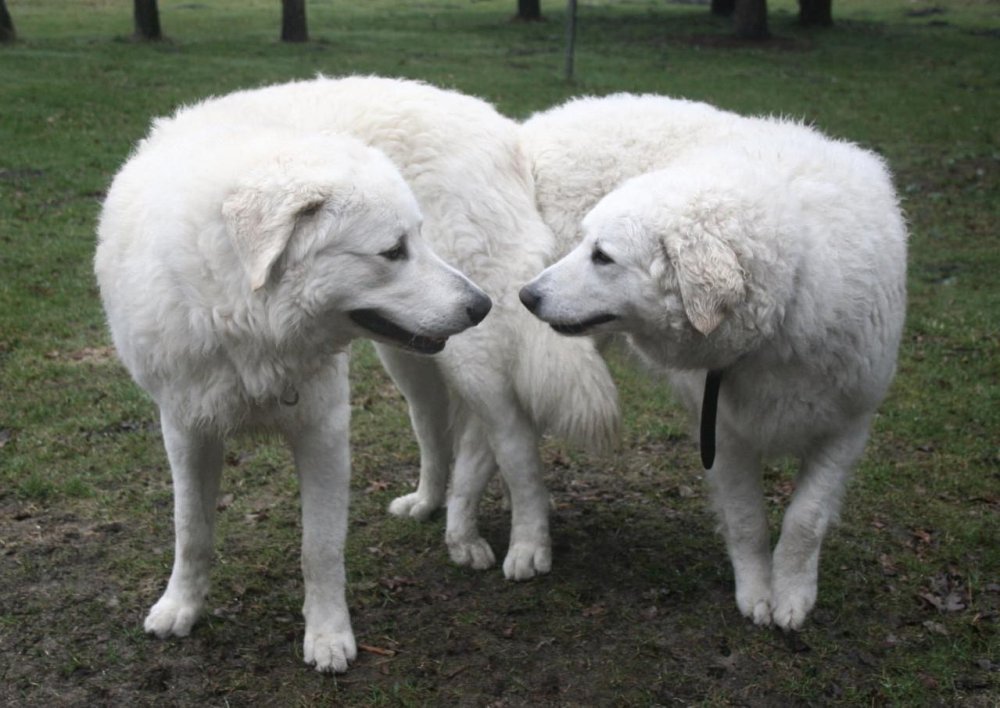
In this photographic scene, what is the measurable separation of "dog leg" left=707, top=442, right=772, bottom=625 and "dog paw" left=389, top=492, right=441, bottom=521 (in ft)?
4.42

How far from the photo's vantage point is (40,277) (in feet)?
26.2

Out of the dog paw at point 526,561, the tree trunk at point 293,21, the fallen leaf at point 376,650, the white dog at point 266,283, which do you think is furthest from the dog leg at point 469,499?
the tree trunk at point 293,21

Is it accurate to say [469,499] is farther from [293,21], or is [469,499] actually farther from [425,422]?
[293,21]

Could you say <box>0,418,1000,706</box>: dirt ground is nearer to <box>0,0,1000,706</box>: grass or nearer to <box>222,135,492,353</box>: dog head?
<box>0,0,1000,706</box>: grass

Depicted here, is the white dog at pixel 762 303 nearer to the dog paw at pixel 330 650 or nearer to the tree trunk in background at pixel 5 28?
the dog paw at pixel 330 650

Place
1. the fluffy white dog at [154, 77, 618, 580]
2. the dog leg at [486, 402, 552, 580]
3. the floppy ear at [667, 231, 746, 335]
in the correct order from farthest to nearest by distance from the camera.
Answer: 1. the dog leg at [486, 402, 552, 580]
2. the fluffy white dog at [154, 77, 618, 580]
3. the floppy ear at [667, 231, 746, 335]

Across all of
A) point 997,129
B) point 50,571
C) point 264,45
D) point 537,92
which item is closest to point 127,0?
point 264,45

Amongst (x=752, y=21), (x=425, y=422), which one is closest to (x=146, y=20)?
(x=752, y=21)

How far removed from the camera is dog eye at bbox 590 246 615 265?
371 cm

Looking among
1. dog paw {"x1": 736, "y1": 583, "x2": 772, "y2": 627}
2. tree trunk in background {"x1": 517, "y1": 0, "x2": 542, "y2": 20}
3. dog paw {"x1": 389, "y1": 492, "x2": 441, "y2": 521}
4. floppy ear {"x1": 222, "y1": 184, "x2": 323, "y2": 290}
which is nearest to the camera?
floppy ear {"x1": 222, "y1": 184, "x2": 323, "y2": 290}

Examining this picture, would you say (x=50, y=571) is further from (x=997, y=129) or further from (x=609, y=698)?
(x=997, y=129)

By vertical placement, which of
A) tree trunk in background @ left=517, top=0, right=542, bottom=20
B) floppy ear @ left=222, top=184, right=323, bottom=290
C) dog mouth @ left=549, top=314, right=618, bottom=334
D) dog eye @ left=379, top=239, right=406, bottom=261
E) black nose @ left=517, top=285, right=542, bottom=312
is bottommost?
tree trunk in background @ left=517, top=0, right=542, bottom=20

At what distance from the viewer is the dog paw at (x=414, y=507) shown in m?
4.98

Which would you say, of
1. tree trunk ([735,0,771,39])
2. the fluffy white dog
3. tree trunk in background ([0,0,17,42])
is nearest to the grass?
the fluffy white dog
